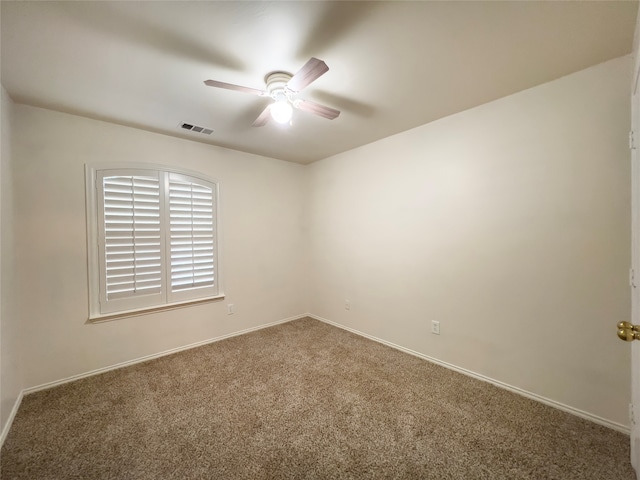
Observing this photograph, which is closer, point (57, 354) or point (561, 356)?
point (561, 356)

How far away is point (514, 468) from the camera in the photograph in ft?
4.75

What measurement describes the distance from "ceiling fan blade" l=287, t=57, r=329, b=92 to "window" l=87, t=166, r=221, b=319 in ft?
6.64

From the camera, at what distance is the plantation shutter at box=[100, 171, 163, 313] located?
2529mm

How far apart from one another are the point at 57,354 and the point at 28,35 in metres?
2.48

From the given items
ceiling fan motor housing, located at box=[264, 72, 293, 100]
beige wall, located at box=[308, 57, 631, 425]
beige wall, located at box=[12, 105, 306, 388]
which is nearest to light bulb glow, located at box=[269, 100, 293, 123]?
ceiling fan motor housing, located at box=[264, 72, 293, 100]

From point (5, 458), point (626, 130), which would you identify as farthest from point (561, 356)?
point (5, 458)

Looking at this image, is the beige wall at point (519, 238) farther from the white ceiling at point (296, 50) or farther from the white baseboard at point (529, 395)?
the white ceiling at point (296, 50)

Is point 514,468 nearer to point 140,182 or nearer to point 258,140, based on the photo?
point 258,140

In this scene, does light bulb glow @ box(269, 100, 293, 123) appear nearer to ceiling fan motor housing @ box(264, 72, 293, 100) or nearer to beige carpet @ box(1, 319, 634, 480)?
ceiling fan motor housing @ box(264, 72, 293, 100)

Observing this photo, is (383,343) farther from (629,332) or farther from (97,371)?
(97,371)

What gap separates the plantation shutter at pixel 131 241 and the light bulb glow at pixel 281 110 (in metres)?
1.78

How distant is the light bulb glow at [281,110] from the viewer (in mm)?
1800

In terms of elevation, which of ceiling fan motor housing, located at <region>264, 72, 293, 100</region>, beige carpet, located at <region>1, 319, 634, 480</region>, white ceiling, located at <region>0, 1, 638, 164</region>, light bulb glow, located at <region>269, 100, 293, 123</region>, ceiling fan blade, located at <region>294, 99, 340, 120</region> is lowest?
beige carpet, located at <region>1, 319, 634, 480</region>

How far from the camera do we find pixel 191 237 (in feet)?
10.1
